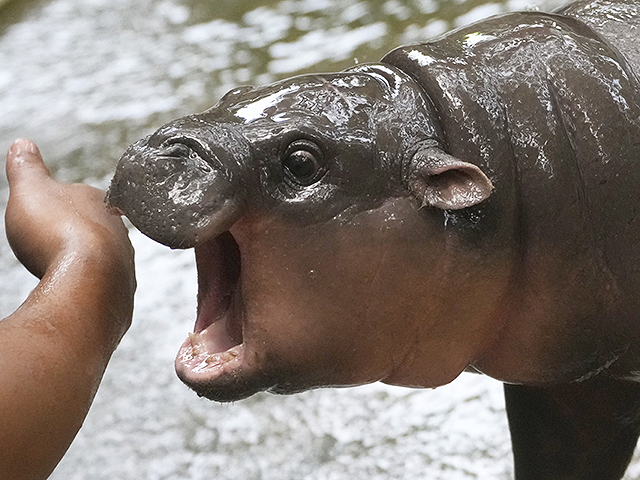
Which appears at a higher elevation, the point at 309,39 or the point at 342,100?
the point at 342,100

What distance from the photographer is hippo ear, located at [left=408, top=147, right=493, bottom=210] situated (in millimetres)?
1021

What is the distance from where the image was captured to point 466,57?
1.15 metres

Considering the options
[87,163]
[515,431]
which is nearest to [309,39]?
[87,163]

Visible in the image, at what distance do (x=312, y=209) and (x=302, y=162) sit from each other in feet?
0.17

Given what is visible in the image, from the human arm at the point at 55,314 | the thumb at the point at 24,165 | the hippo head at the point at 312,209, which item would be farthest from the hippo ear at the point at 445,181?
the thumb at the point at 24,165

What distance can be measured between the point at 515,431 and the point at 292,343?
0.53 m

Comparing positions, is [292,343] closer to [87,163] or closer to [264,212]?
[264,212]

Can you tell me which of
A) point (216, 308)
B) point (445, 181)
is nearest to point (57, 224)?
point (216, 308)

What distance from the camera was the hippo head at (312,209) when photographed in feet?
3.36

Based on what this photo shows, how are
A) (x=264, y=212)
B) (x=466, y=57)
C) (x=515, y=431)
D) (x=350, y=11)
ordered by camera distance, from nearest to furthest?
(x=264, y=212) < (x=466, y=57) < (x=515, y=431) < (x=350, y=11)

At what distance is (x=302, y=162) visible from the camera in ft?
3.44

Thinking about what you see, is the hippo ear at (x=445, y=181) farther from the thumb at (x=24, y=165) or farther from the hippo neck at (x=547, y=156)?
the thumb at (x=24, y=165)

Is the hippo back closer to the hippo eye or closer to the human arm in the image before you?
the hippo eye

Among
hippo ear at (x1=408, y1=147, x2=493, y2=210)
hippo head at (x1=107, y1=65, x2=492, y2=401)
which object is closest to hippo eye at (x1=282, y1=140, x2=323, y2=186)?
hippo head at (x1=107, y1=65, x2=492, y2=401)
